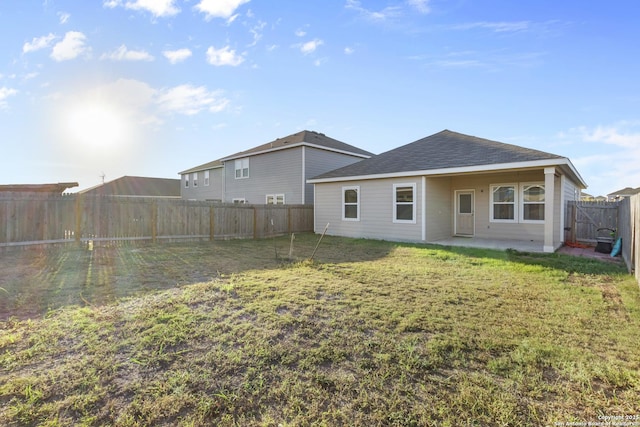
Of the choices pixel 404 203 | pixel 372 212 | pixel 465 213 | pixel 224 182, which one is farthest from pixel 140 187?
pixel 465 213

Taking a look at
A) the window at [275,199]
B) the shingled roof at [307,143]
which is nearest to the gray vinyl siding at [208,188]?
the shingled roof at [307,143]

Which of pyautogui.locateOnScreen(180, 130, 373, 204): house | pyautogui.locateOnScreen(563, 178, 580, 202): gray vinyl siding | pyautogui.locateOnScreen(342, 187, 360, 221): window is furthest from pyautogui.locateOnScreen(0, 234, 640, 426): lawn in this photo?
pyautogui.locateOnScreen(180, 130, 373, 204): house

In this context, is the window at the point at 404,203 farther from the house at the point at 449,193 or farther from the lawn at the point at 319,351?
the lawn at the point at 319,351

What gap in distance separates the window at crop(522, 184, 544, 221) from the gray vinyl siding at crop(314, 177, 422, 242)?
12.4 ft

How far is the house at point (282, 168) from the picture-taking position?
17438mm

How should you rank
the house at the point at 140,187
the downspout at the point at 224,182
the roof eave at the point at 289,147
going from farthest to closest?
the house at the point at 140,187, the downspout at the point at 224,182, the roof eave at the point at 289,147

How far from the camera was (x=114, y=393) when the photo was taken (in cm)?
227

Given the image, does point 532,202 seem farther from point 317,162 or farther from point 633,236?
point 317,162

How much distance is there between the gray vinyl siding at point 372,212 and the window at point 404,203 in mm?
129

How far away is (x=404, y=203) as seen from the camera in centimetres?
1172

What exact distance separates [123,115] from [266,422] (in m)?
13.0

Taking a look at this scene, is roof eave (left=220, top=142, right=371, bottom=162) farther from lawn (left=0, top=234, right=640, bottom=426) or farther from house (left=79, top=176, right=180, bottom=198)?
house (left=79, top=176, right=180, bottom=198)

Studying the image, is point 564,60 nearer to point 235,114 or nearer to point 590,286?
point 590,286

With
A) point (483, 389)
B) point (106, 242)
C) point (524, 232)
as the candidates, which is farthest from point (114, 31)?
point (524, 232)
